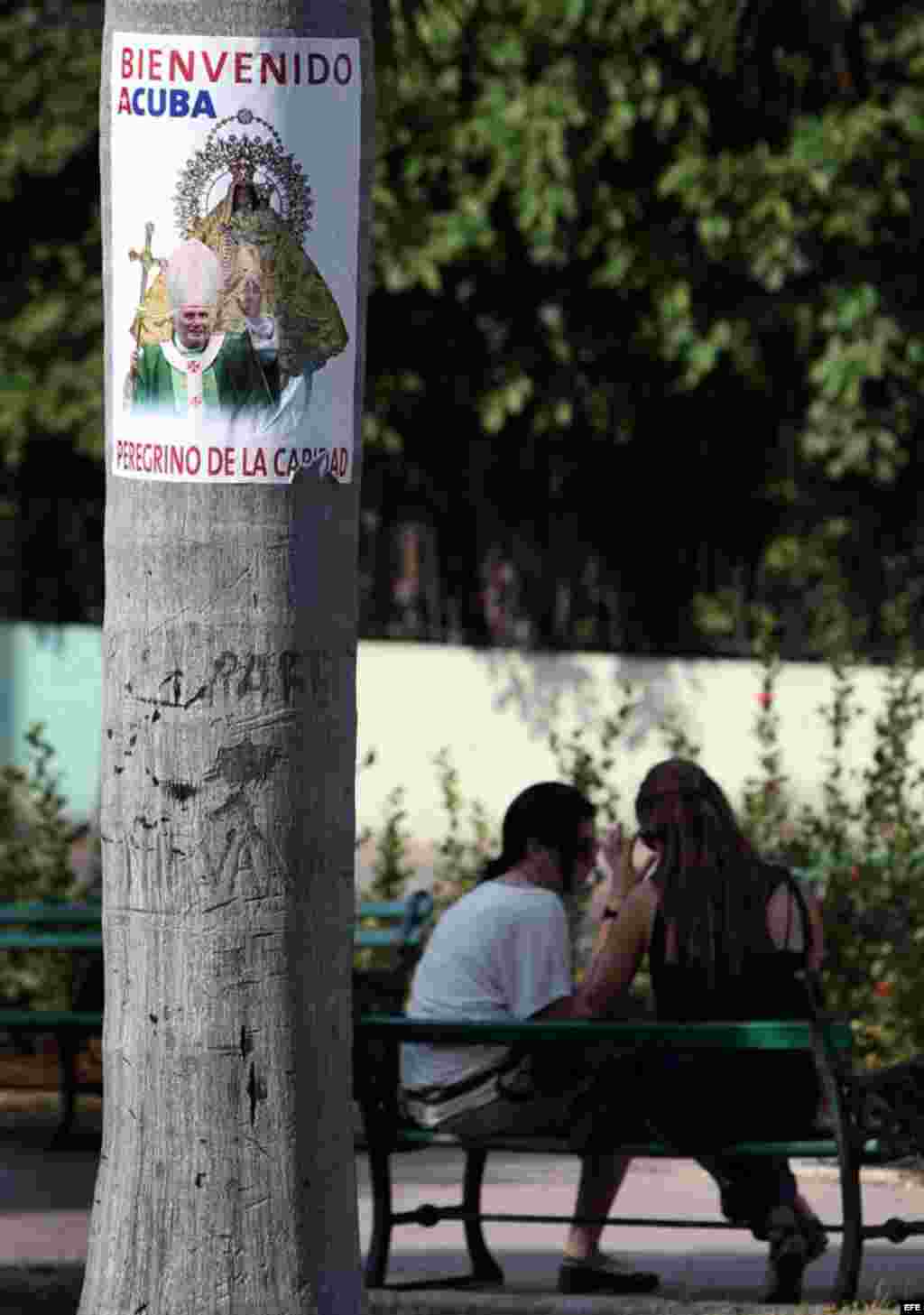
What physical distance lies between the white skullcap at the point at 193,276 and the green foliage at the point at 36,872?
5865 millimetres

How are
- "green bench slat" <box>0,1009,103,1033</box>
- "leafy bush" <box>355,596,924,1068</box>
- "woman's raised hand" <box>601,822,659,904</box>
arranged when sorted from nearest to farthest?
"woman's raised hand" <box>601,822,659,904</box> < "green bench slat" <box>0,1009,103,1033</box> < "leafy bush" <box>355,596,924,1068</box>

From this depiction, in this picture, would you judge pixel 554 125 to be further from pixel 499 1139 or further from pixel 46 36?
pixel 499 1139

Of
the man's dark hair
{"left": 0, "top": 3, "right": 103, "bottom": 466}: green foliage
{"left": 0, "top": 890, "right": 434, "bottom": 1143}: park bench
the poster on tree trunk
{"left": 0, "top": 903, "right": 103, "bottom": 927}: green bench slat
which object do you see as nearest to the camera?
the poster on tree trunk

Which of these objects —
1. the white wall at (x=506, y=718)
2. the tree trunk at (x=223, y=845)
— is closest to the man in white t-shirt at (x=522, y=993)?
the tree trunk at (x=223, y=845)

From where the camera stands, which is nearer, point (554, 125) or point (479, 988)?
point (479, 988)

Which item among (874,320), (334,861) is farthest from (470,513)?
(334,861)

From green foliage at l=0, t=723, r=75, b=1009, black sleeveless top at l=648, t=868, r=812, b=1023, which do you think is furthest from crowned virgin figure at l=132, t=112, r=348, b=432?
green foliage at l=0, t=723, r=75, b=1009

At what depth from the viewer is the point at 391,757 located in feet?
64.3

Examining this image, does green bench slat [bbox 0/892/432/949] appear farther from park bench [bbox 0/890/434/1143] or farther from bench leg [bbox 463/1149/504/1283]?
bench leg [bbox 463/1149/504/1283]

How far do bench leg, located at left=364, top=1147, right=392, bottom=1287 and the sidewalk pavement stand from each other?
5.4 inches

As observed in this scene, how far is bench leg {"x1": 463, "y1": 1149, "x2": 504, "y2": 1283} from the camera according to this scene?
21.5 feet

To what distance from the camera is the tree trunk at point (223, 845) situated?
434 cm

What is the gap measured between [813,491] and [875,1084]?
1475 cm

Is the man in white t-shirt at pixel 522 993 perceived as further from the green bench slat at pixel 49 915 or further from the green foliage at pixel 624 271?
the green foliage at pixel 624 271
